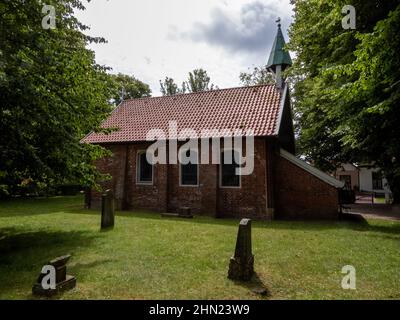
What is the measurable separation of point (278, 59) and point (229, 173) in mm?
8538

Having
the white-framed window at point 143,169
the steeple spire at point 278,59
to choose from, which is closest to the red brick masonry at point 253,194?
the white-framed window at point 143,169

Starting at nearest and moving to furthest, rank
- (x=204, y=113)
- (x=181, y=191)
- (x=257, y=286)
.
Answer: (x=257, y=286) → (x=181, y=191) → (x=204, y=113)

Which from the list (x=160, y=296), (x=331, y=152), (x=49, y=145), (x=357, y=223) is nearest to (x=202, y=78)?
(x=331, y=152)

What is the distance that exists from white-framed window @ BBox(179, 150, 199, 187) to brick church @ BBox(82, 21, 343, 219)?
0.19 ft

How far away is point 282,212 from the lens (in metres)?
15.0

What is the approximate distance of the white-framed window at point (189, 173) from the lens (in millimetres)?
16156

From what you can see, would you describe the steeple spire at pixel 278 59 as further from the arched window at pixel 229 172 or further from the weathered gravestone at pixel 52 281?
the weathered gravestone at pixel 52 281

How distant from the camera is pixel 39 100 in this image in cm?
685

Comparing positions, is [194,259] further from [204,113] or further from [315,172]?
[204,113]

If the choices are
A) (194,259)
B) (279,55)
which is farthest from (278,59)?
(194,259)

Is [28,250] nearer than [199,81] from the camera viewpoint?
Yes

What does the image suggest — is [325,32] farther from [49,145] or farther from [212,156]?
[49,145]

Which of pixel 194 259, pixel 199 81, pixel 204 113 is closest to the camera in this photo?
pixel 194 259

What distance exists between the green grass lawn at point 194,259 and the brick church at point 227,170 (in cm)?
248
